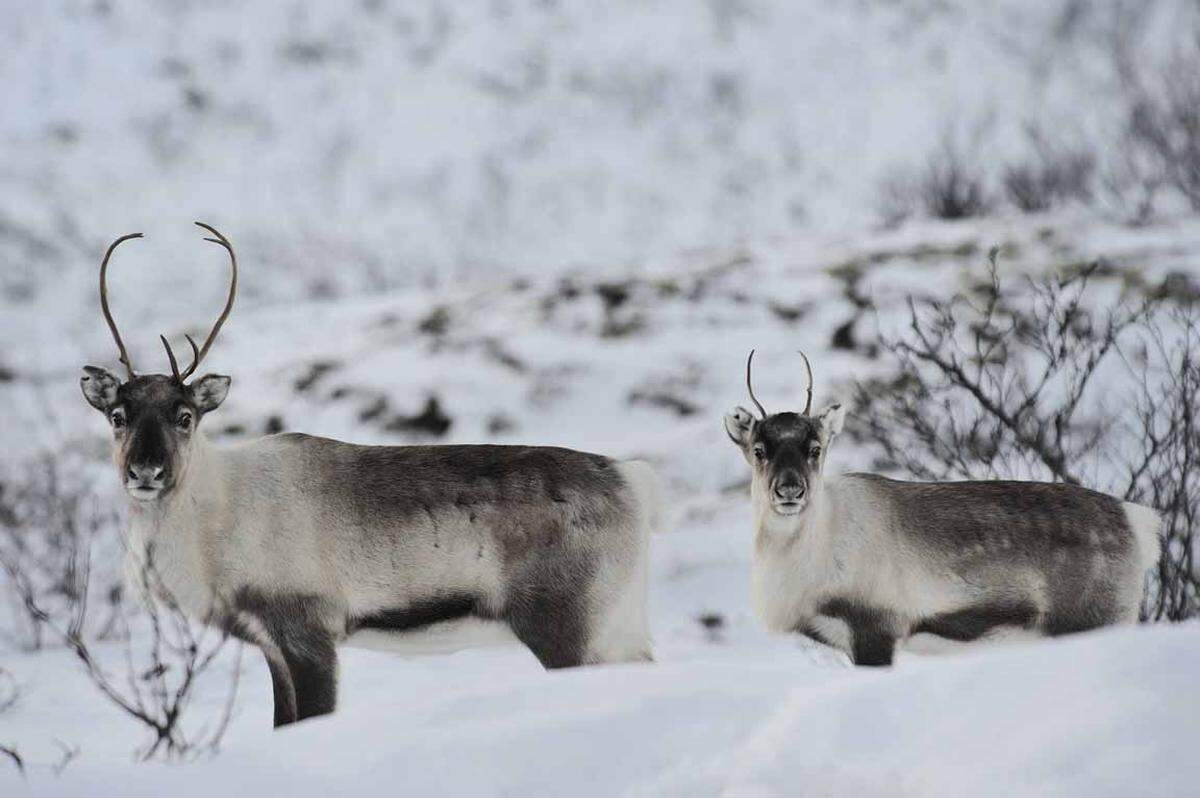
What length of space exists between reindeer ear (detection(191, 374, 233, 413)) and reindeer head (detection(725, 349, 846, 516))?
1918 mm

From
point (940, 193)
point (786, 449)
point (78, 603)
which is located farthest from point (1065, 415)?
point (940, 193)

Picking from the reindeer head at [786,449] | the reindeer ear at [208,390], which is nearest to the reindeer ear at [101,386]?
the reindeer ear at [208,390]

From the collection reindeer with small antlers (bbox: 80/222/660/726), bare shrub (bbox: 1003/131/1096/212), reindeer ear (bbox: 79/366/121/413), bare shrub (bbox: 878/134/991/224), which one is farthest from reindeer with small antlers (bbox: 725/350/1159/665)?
bare shrub (bbox: 1003/131/1096/212)

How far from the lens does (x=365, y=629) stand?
565cm

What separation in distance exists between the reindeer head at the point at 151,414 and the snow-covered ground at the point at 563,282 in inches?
36.0

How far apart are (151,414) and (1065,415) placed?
4.73 metres

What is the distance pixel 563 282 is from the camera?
55.4 feet

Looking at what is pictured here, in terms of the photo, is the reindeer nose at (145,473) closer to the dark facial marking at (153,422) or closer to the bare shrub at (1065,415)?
the dark facial marking at (153,422)

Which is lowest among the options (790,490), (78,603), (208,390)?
(78,603)

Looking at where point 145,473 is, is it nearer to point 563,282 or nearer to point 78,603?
point 78,603

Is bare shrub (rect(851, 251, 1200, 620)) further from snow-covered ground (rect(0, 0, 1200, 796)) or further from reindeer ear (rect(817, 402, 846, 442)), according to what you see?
reindeer ear (rect(817, 402, 846, 442))

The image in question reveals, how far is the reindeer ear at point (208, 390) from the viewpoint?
5578mm

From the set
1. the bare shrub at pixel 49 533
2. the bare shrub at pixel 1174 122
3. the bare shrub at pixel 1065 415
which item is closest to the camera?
the bare shrub at pixel 1065 415

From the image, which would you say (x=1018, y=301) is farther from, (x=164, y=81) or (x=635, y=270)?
(x=164, y=81)
